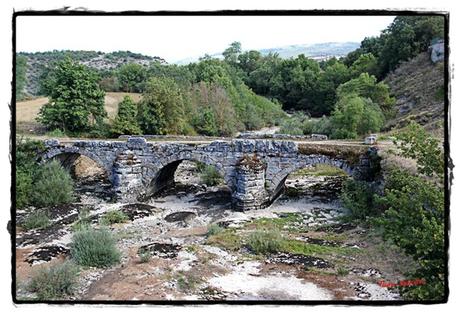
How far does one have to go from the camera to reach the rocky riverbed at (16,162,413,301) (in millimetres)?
9336

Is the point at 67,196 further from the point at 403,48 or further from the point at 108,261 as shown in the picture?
the point at 403,48

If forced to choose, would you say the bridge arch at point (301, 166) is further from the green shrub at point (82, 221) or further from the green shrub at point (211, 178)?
the green shrub at point (82, 221)

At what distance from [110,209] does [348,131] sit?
1303 cm

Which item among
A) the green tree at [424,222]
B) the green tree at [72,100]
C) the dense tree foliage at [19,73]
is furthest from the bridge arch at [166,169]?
the dense tree foliage at [19,73]

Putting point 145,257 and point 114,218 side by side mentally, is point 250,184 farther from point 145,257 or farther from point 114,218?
point 145,257

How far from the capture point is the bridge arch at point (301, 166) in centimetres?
1611

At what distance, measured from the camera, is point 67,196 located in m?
17.6

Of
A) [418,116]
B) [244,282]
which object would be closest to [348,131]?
[418,116]

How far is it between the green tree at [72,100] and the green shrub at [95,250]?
12.5m

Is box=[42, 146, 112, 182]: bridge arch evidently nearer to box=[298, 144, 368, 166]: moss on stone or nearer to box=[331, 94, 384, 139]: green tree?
box=[298, 144, 368, 166]: moss on stone

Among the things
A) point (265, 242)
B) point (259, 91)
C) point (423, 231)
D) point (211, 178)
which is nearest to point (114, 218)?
point (265, 242)

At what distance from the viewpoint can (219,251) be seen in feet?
41.7

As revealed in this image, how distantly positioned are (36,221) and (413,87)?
23959mm

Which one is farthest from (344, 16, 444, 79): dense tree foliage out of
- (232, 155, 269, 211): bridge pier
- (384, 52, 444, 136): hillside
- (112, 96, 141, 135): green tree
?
(232, 155, 269, 211): bridge pier
